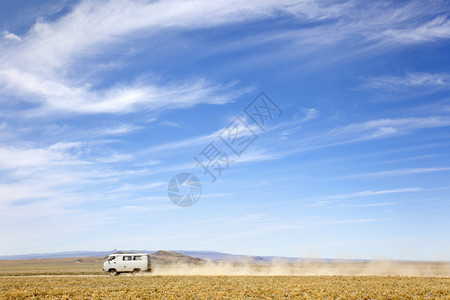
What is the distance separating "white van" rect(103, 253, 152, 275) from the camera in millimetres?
49531

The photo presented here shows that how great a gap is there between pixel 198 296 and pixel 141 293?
4919mm

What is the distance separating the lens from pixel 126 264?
49781mm

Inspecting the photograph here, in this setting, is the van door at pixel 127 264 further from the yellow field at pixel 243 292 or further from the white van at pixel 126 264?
the yellow field at pixel 243 292

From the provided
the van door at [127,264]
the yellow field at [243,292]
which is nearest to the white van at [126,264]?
the van door at [127,264]

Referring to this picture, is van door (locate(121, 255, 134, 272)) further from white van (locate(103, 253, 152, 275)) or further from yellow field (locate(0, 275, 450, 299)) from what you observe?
yellow field (locate(0, 275, 450, 299))

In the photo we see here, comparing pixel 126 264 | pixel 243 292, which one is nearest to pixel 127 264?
→ pixel 126 264

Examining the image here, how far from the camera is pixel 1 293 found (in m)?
31.4

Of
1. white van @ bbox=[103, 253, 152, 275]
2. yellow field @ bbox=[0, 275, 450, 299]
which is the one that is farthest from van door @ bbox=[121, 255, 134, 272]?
yellow field @ bbox=[0, 275, 450, 299]

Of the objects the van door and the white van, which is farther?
the van door

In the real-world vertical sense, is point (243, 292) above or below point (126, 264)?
below

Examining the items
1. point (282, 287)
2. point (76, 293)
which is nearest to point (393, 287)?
point (282, 287)

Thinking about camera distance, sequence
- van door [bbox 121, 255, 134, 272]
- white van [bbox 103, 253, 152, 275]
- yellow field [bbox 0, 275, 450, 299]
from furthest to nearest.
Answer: van door [bbox 121, 255, 134, 272]
white van [bbox 103, 253, 152, 275]
yellow field [bbox 0, 275, 450, 299]

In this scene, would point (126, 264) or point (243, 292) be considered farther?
point (126, 264)

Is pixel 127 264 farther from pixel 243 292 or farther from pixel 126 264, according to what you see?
pixel 243 292
